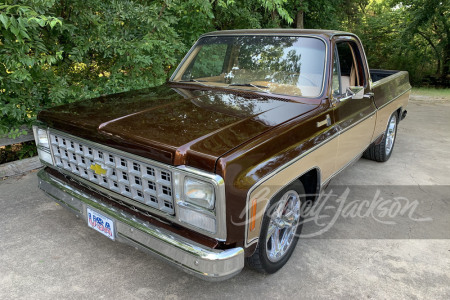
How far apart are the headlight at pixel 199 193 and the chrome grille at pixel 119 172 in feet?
0.39

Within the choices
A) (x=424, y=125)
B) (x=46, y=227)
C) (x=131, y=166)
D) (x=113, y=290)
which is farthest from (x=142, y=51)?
(x=424, y=125)

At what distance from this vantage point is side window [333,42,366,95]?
350cm

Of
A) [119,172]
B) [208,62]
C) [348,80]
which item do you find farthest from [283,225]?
[208,62]

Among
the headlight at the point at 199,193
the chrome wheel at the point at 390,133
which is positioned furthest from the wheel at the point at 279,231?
the chrome wheel at the point at 390,133

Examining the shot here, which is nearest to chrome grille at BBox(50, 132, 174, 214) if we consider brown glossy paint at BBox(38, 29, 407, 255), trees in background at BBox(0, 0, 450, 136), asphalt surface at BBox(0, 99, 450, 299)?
brown glossy paint at BBox(38, 29, 407, 255)

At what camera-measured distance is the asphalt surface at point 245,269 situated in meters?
2.59

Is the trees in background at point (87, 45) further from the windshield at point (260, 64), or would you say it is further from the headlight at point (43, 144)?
the windshield at point (260, 64)

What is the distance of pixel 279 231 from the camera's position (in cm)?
285

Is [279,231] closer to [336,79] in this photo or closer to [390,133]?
[336,79]

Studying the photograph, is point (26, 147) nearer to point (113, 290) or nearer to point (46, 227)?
point (46, 227)

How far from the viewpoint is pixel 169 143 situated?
218cm

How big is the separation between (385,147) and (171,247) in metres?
3.91

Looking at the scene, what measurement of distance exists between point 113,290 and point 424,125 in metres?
6.92

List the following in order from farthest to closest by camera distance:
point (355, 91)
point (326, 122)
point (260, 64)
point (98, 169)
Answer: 1. point (260, 64)
2. point (355, 91)
3. point (326, 122)
4. point (98, 169)
